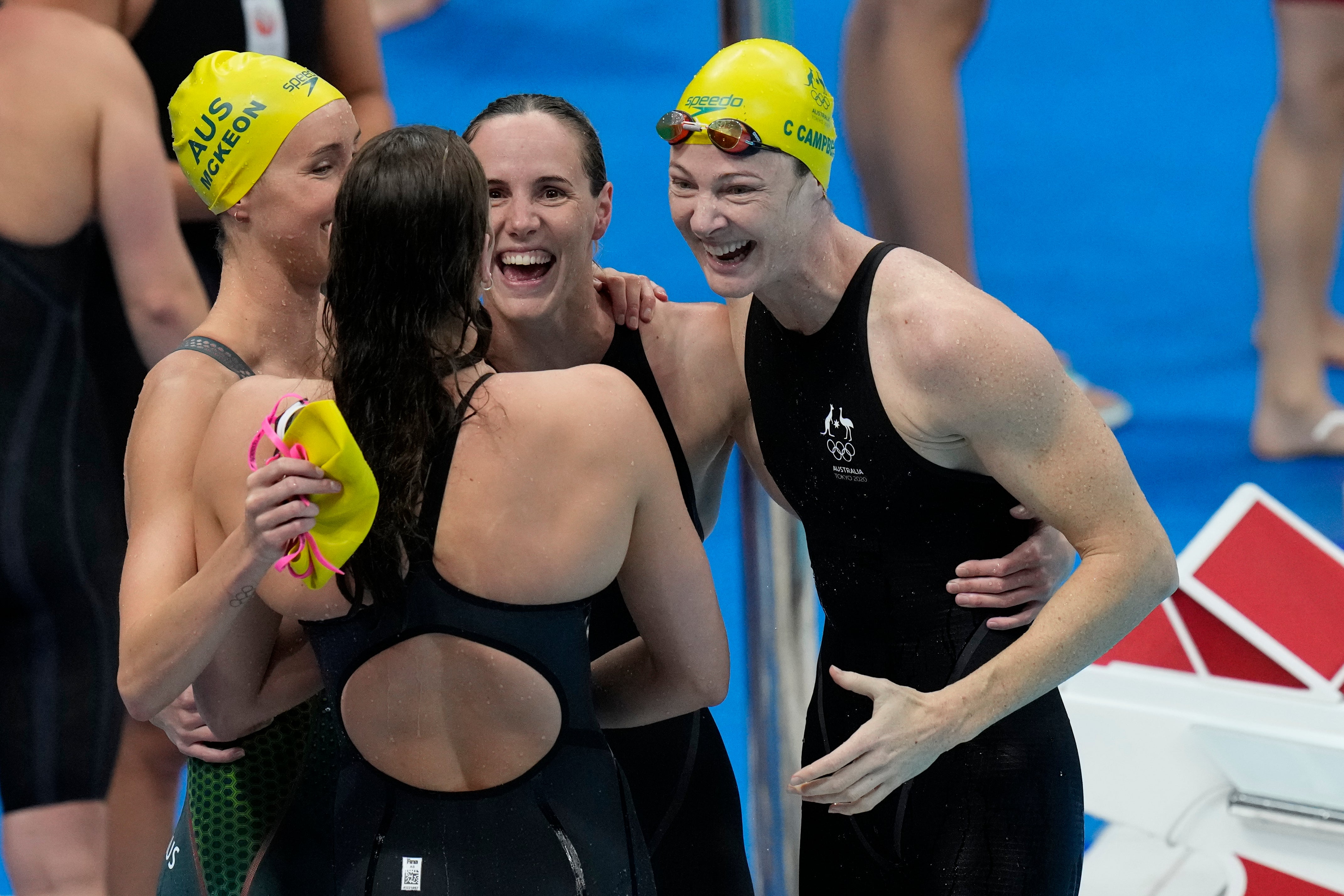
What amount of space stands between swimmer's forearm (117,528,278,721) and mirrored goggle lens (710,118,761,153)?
3.33 feet

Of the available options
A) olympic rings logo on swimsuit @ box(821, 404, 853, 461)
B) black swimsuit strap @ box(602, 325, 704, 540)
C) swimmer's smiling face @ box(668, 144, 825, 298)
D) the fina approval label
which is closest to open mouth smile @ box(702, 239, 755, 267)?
swimmer's smiling face @ box(668, 144, 825, 298)

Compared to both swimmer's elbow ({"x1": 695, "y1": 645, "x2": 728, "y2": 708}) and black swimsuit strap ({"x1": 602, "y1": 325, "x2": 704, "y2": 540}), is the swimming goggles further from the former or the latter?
swimmer's elbow ({"x1": 695, "y1": 645, "x2": 728, "y2": 708})

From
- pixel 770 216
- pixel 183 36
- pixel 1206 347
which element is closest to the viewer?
pixel 770 216

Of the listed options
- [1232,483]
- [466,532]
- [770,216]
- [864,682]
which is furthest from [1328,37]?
[466,532]

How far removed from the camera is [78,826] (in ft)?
12.4

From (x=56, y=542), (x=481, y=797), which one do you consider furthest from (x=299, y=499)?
(x=56, y=542)

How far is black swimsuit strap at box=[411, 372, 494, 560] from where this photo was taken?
5.63 feet

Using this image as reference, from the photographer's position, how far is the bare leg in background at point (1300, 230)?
18.9 ft

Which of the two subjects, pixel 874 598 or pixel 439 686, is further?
pixel 874 598

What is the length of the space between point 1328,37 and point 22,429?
5202mm

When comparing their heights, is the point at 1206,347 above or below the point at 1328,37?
below

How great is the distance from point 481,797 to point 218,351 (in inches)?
33.2

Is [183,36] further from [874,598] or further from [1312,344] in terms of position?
[1312,344]

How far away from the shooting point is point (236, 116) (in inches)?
88.9
